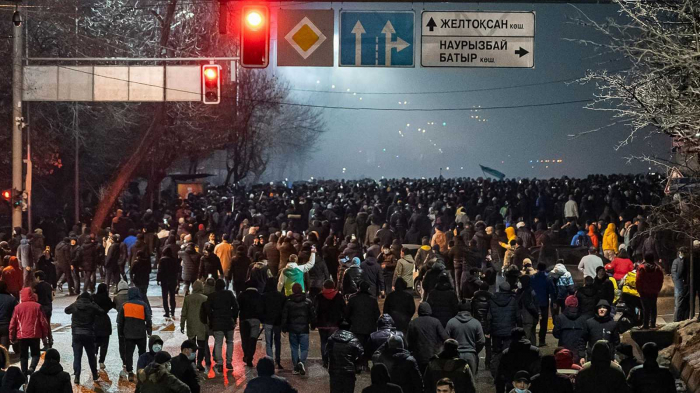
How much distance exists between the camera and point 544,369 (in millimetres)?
8914

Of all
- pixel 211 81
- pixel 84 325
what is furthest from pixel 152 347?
pixel 211 81

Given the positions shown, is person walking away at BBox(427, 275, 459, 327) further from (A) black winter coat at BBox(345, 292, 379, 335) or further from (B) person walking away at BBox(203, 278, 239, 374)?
(B) person walking away at BBox(203, 278, 239, 374)

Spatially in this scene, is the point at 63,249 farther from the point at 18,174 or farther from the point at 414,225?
the point at 414,225

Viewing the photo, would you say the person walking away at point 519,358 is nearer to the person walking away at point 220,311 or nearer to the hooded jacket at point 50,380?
the hooded jacket at point 50,380

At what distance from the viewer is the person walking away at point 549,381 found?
8.85 metres

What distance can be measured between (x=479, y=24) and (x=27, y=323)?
8313 millimetres

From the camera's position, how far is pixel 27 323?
13.2 metres

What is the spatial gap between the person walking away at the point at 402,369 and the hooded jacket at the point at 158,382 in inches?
81.7

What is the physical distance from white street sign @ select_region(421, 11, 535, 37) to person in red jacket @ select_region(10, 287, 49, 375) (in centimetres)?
743

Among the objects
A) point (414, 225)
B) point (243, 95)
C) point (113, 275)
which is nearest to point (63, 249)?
point (113, 275)

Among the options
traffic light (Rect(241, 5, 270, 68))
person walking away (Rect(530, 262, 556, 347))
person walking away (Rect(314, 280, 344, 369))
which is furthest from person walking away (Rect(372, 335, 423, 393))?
person walking away (Rect(530, 262, 556, 347))

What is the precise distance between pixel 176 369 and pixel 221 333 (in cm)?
409

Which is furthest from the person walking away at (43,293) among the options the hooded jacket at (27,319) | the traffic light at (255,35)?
the traffic light at (255,35)

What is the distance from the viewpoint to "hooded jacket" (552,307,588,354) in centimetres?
1234
